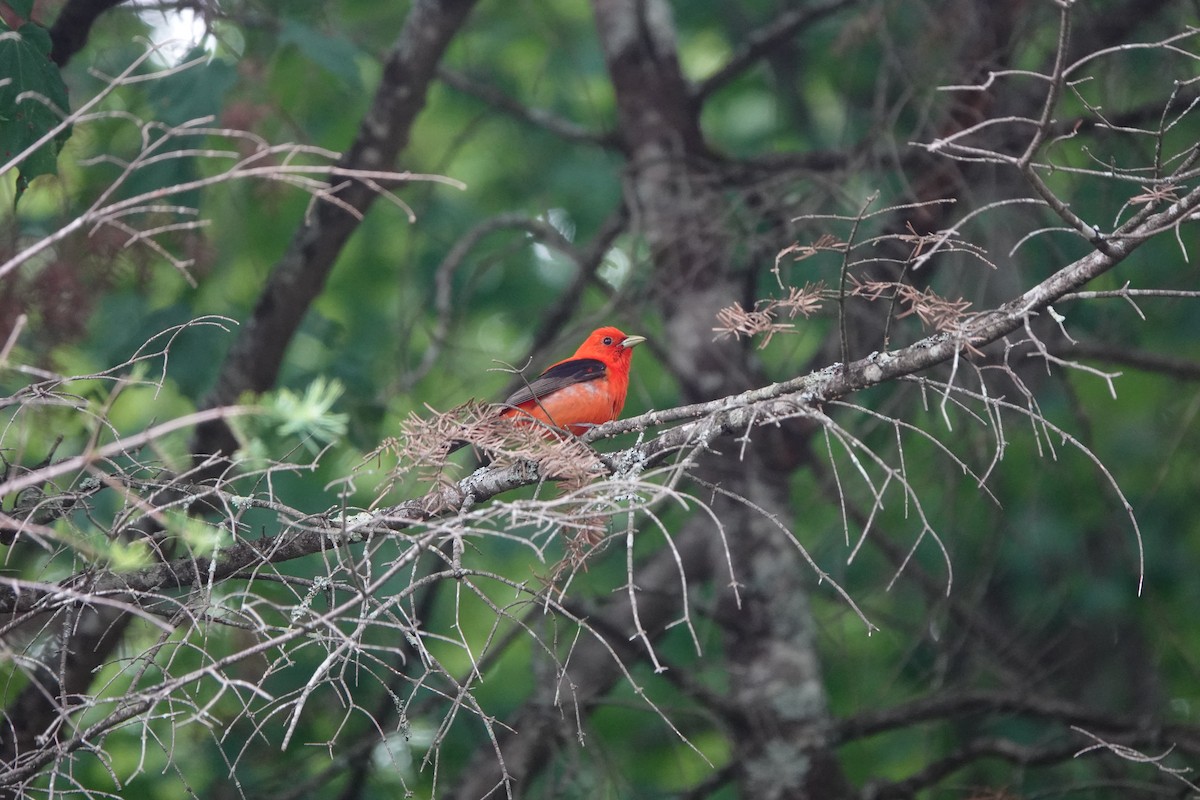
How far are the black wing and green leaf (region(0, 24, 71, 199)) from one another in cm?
235

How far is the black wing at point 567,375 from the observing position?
5850 mm

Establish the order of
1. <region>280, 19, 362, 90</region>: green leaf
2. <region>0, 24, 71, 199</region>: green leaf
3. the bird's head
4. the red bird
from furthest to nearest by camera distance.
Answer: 1. the bird's head
2. <region>280, 19, 362, 90</region>: green leaf
3. the red bird
4. <region>0, 24, 71, 199</region>: green leaf

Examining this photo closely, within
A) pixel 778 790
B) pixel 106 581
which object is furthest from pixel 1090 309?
pixel 106 581

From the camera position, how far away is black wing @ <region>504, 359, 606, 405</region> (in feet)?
19.2

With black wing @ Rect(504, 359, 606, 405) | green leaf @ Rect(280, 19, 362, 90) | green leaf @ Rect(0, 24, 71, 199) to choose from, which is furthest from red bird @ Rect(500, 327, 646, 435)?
green leaf @ Rect(0, 24, 71, 199)

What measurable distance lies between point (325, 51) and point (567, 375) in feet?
6.84

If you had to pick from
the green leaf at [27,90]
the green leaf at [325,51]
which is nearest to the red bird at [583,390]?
the green leaf at [325,51]

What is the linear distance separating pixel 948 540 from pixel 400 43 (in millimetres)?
4044

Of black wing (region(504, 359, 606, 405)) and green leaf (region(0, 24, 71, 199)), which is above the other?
green leaf (region(0, 24, 71, 199))

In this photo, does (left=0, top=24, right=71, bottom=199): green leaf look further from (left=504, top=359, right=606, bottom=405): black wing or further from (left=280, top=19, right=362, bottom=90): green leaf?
(left=504, top=359, right=606, bottom=405): black wing

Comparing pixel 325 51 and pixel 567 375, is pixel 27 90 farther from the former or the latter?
pixel 567 375

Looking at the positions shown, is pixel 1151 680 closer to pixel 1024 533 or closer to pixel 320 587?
pixel 1024 533

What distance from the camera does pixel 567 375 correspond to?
598 centimetres

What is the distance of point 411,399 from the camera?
8.93m
